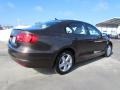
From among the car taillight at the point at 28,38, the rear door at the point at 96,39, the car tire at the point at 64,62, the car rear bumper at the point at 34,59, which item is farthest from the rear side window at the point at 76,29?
the car taillight at the point at 28,38

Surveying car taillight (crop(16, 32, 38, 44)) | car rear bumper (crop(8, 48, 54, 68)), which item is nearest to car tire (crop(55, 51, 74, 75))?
car rear bumper (crop(8, 48, 54, 68))

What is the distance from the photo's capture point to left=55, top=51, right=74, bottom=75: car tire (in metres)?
5.53

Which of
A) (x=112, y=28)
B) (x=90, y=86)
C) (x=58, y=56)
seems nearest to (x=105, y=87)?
(x=90, y=86)

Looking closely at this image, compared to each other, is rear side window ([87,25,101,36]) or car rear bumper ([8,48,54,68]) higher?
rear side window ([87,25,101,36])

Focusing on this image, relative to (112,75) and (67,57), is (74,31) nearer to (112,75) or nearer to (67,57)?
(67,57)

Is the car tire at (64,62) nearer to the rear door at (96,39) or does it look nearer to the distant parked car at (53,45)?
the distant parked car at (53,45)

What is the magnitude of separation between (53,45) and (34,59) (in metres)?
0.64

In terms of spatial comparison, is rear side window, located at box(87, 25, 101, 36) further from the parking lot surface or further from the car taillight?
the car taillight

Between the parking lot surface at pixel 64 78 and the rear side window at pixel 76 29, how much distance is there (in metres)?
1.18

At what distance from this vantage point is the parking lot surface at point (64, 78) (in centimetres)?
466

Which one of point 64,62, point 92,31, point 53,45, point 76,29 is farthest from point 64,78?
point 92,31

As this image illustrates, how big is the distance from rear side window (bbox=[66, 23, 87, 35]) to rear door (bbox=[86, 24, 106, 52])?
0.94ft

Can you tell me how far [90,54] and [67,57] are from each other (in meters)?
1.20

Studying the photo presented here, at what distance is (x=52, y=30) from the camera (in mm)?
5328
